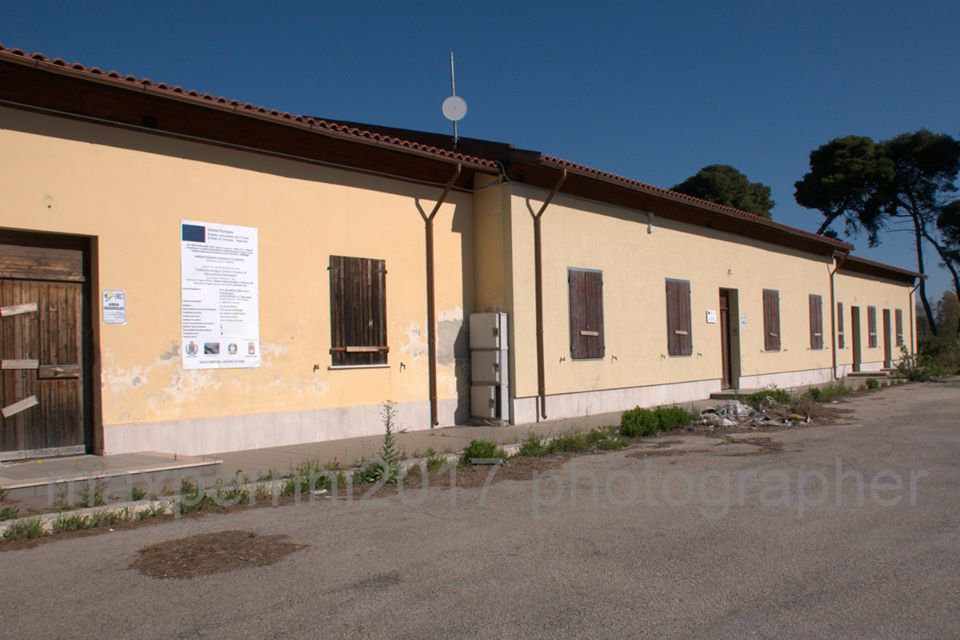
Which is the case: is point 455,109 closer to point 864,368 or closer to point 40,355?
point 40,355

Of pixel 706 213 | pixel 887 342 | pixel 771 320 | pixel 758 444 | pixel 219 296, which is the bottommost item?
pixel 758 444

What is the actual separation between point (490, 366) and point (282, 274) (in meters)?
3.62

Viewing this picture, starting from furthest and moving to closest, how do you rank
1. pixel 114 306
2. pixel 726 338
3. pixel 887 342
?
pixel 887 342 → pixel 726 338 → pixel 114 306

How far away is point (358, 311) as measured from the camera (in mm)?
11055

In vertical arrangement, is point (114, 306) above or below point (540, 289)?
below

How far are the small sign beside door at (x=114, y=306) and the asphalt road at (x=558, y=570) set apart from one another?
346 cm

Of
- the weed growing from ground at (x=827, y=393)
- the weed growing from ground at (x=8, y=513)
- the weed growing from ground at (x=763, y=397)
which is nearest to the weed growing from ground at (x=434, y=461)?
the weed growing from ground at (x=8, y=513)

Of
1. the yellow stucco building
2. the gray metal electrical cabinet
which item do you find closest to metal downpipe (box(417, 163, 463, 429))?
the yellow stucco building

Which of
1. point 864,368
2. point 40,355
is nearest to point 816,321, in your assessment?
point 864,368

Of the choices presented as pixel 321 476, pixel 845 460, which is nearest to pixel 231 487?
pixel 321 476

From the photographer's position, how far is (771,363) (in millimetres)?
20344

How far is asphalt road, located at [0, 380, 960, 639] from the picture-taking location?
380 cm

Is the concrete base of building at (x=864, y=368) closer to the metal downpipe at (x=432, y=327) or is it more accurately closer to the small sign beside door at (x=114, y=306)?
the metal downpipe at (x=432, y=327)

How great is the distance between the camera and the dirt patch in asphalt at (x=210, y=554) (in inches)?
190
